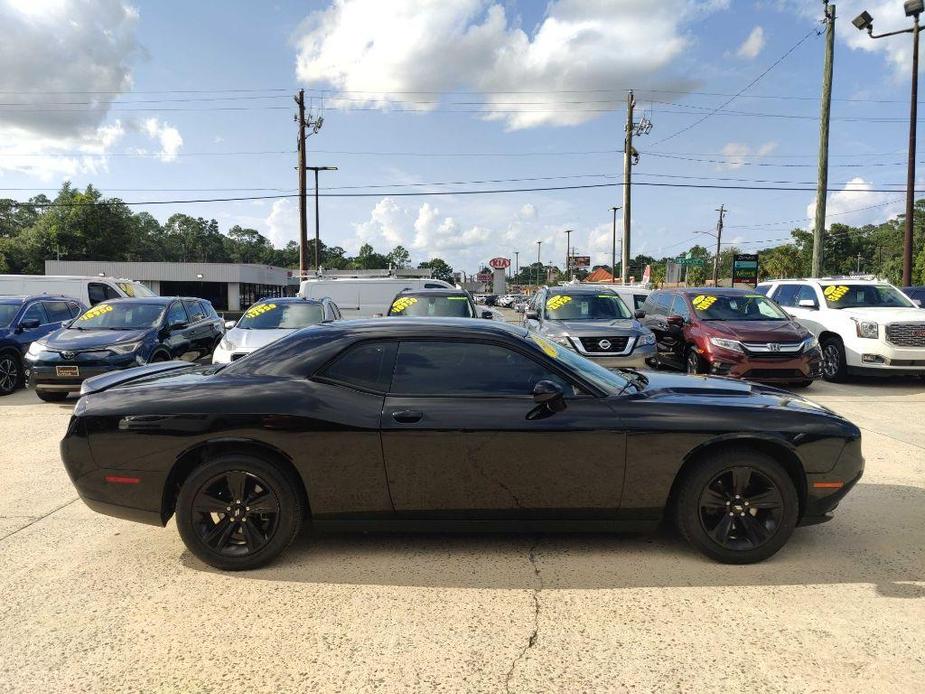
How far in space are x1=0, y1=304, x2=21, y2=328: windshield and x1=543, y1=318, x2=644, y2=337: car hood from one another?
29.6 ft

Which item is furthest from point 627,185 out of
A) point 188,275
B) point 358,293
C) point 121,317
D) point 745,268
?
point 188,275

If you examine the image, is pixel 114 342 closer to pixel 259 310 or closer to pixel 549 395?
pixel 259 310

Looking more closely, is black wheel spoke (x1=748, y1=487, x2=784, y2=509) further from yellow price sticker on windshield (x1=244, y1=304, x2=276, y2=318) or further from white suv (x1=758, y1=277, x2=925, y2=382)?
yellow price sticker on windshield (x1=244, y1=304, x2=276, y2=318)

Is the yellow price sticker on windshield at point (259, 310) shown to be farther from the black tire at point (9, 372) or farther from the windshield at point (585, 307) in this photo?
the windshield at point (585, 307)

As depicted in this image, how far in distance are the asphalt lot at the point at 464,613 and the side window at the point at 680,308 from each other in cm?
656

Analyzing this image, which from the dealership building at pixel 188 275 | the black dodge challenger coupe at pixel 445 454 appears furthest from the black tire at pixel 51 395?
the dealership building at pixel 188 275

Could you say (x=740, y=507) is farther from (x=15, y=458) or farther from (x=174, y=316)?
(x=174, y=316)

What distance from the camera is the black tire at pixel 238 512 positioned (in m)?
3.29

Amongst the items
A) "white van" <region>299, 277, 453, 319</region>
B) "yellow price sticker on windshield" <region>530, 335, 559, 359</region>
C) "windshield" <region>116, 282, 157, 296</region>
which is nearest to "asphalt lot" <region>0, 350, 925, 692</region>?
"yellow price sticker on windshield" <region>530, 335, 559, 359</region>

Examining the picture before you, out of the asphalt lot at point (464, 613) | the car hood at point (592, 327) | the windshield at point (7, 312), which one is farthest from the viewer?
the windshield at point (7, 312)

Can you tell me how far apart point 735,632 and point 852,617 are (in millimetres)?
655

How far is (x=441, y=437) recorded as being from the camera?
3248 mm

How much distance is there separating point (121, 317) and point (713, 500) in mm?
9503

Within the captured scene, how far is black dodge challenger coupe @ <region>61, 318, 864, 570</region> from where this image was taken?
10.7ft
